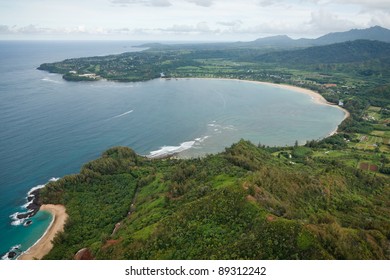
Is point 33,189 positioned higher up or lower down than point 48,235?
higher up

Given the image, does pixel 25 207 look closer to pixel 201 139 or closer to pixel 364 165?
pixel 201 139

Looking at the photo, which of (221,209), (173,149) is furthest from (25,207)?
(221,209)

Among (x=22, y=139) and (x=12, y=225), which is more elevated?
(x=22, y=139)

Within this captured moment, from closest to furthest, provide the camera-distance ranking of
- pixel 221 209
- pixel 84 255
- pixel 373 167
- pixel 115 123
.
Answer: pixel 221 209, pixel 84 255, pixel 373 167, pixel 115 123

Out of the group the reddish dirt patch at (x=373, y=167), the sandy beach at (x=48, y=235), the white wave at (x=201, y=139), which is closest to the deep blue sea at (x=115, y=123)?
the white wave at (x=201, y=139)

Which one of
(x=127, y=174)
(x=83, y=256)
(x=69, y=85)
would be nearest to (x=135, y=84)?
(x=69, y=85)

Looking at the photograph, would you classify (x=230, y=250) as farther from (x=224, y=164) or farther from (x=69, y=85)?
(x=69, y=85)

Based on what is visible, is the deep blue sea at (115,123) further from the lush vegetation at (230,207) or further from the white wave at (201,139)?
the lush vegetation at (230,207)
